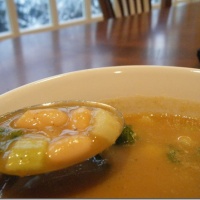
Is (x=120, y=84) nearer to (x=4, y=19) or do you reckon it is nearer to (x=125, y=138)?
(x=125, y=138)

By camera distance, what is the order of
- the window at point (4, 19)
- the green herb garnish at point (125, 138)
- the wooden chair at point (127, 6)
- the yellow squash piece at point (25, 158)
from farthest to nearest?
the window at point (4, 19) < the wooden chair at point (127, 6) < the green herb garnish at point (125, 138) < the yellow squash piece at point (25, 158)

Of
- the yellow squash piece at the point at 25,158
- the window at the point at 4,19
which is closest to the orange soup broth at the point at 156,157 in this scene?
the yellow squash piece at the point at 25,158

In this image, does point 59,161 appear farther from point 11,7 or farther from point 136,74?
point 11,7

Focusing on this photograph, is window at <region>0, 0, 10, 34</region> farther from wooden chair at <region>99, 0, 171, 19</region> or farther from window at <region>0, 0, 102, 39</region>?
wooden chair at <region>99, 0, 171, 19</region>

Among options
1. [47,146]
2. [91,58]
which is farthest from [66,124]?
[91,58]

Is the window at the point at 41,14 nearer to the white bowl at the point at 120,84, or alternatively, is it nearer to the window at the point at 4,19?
the window at the point at 4,19

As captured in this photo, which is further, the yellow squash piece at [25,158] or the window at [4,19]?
the window at [4,19]

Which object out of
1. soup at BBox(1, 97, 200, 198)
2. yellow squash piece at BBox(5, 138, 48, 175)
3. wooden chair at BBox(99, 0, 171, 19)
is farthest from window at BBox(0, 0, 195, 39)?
yellow squash piece at BBox(5, 138, 48, 175)

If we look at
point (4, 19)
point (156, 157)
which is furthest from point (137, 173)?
point (4, 19)
